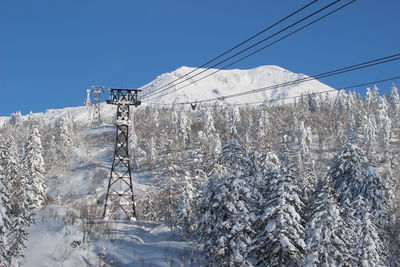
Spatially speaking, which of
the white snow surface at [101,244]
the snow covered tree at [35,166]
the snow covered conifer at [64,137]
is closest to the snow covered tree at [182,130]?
the snow covered conifer at [64,137]

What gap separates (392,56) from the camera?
11.1 m

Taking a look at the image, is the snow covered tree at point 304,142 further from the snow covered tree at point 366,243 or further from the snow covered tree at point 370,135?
the snow covered tree at point 366,243

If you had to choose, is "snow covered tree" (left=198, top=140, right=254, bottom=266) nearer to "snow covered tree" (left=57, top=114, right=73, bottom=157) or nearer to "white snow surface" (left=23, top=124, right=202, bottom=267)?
"white snow surface" (left=23, top=124, right=202, bottom=267)

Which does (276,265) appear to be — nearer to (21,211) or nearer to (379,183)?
(21,211)

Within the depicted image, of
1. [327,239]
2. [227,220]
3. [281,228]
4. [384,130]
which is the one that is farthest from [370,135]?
[227,220]

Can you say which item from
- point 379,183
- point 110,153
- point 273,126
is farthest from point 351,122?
point 379,183

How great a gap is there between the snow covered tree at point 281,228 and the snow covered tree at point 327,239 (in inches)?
24.8

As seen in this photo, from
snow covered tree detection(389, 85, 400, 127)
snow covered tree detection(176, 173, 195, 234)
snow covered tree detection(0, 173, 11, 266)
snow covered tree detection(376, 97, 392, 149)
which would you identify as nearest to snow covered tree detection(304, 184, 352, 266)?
snow covered tree detection(176, 173, 195, 234)

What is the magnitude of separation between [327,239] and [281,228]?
275cm

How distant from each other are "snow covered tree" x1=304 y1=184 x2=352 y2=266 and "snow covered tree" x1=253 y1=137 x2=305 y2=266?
2.07 ft

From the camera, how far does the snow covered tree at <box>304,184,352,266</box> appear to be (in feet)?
74.5

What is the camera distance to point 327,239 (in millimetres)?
22891

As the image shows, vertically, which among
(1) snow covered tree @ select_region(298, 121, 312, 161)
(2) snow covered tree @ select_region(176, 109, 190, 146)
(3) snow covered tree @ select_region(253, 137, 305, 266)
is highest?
(2) snow covered tree @ select_region(176, 109, 190, 146)

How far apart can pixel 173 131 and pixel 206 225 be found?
129 meters
